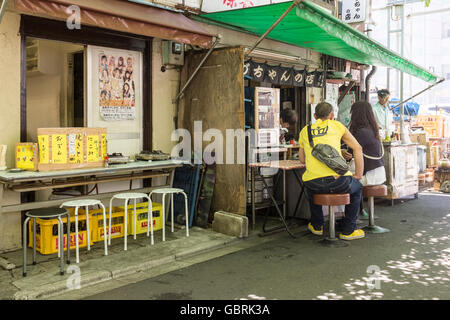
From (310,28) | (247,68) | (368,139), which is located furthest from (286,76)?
(368,139)

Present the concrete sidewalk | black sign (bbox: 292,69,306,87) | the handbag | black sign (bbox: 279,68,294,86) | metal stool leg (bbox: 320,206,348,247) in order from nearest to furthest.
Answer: the concrete sidewalk → the handbag → metal stool leg (bbox: 320,206,348,247) → black sign (bbox: 279,68,294,86) → black sign (bbox: 292,69,306,87)

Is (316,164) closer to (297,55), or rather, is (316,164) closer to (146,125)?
(146,125)

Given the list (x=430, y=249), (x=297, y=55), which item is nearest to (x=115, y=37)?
(x=297, y=55)

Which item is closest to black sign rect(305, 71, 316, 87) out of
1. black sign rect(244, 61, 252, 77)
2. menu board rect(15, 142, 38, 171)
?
black sign rect(244, 61, 252, 77)

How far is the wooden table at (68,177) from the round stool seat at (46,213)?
0.44m

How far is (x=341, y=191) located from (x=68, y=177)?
4261mm

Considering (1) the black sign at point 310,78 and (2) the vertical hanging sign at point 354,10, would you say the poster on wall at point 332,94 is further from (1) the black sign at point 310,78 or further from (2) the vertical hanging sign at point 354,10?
(2) the vertical hanging sign at point 354,10

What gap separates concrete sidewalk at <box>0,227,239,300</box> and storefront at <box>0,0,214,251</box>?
103cm

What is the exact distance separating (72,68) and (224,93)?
11.1 feet

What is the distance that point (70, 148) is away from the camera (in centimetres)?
638

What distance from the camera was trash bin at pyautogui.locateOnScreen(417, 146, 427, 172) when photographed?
12031mm

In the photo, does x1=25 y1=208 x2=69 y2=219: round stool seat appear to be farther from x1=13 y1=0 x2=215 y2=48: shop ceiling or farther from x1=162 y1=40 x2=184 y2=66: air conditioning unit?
x1=162 y1=40 x2=184 y2=66: air conditioning unit

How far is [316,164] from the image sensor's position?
23.4 feet

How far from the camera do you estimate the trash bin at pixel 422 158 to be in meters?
12.0
